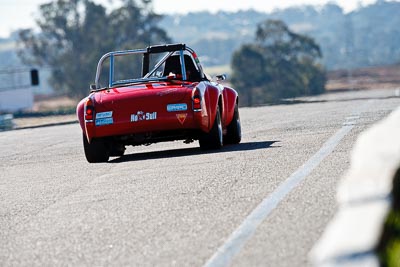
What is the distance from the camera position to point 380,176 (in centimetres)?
454

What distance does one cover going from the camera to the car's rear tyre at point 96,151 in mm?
13773

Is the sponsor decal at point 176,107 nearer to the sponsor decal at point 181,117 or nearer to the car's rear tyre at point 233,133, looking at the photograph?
the sponsor decal at point 181,117

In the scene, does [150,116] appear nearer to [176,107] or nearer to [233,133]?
[176,107]

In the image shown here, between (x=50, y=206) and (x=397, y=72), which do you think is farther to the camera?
(x=397, y=72)

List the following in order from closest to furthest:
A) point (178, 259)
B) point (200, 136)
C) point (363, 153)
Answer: point (363, 153)
point (178, 259)
point (200, 136)

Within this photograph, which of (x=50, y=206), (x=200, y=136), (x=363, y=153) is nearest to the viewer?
(x=363, y=153)

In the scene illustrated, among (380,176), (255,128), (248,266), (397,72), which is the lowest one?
(397,72)

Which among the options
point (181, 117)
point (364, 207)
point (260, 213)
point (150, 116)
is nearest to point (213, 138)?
point (181, 117)

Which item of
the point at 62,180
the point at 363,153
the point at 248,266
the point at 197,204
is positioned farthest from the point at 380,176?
the point at 62,180

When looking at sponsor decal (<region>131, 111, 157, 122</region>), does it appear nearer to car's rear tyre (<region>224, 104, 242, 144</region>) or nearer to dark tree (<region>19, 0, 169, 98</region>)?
car's rear tyre (<region>224, 104, 242, 144</region>)

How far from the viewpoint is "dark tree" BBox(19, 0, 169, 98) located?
111500 millimetres

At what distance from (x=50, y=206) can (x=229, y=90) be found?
667 centimetres

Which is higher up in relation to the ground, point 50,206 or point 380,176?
point 380,176

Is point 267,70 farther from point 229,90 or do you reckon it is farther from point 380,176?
point 380,176
